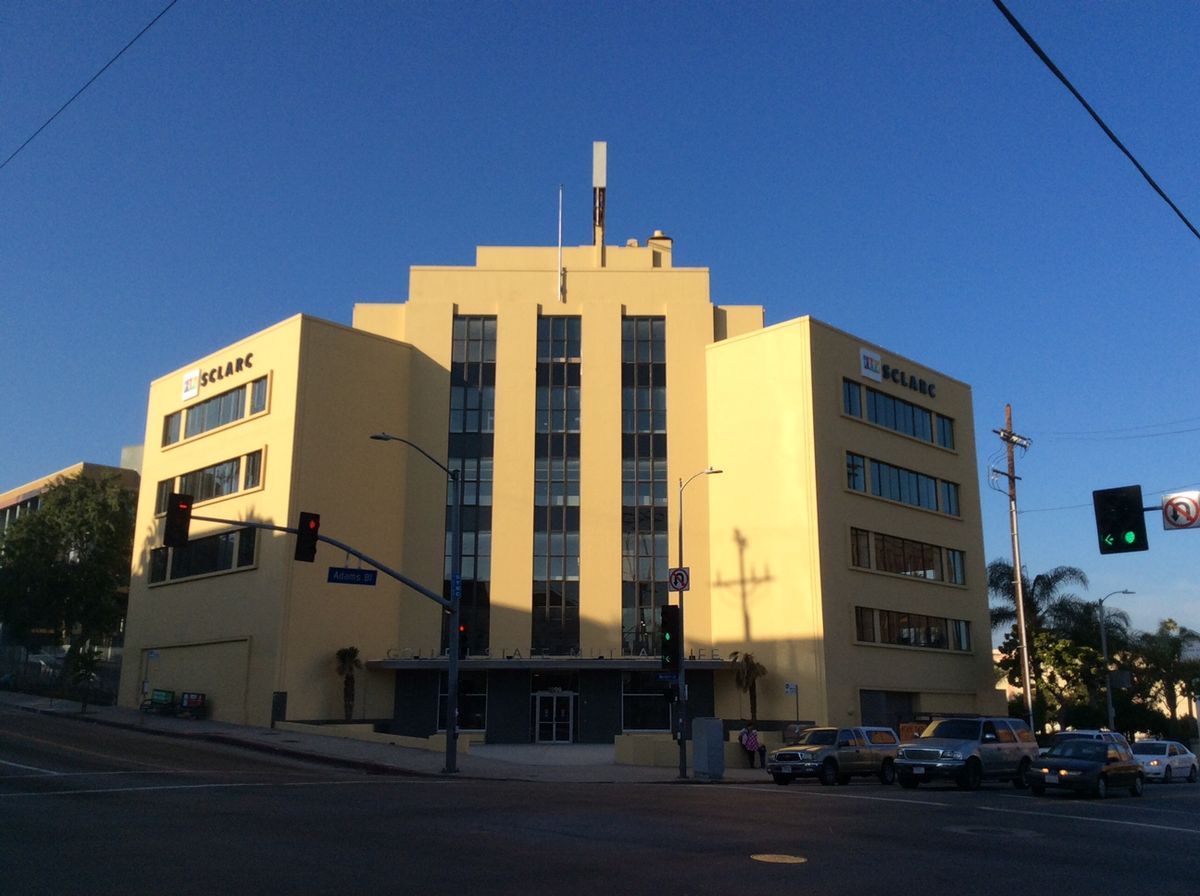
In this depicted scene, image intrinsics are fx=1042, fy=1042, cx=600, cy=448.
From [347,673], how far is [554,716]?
9831 mm

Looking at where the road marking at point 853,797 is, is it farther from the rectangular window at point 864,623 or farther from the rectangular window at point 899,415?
the rectangular window at point 899,415

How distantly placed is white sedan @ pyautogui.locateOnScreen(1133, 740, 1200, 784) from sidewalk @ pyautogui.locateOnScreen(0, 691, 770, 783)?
1423 cm

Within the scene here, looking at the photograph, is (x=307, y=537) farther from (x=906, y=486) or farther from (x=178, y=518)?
(x=906, y=486)

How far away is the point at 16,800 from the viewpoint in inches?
684

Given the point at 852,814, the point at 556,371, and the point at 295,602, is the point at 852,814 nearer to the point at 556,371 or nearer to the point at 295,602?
the point at 295,602

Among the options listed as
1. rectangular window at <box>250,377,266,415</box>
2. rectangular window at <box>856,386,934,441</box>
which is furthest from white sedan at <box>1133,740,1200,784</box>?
rectangular window at <box>250,377,266,415</box>

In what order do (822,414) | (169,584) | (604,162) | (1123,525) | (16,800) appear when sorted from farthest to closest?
(604,162), (169,584), (822,414), (1123,525), (16,800)

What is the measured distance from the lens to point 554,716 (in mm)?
48562

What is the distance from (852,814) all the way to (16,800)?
47.6ft

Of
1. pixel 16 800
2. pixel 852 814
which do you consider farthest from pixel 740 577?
pixel 16 800

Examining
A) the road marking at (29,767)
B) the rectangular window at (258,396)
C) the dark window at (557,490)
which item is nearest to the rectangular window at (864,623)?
the dark window at (557,490)

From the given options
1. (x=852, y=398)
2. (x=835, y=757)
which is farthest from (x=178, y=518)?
(x=852, y=398)

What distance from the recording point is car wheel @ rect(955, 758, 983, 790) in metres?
26.7

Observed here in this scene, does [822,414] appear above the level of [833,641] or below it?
above
